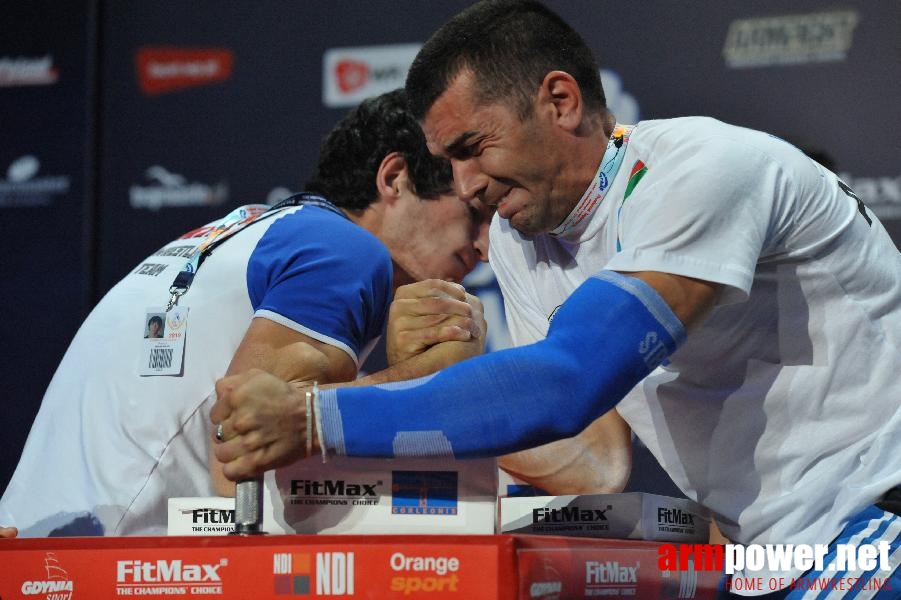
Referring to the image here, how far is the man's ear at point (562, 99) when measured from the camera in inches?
62.1

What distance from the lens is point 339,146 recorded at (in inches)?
89.8

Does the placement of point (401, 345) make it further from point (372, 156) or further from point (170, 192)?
point (170, 192)

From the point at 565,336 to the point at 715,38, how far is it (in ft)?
6.68

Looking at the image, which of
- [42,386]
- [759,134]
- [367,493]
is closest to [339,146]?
[759,134]

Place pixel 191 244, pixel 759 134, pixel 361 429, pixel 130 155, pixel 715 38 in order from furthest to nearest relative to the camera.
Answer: pixel 130 155 → pixel 715 38 → pixel 191 244 → pixel 759 134 → pixel 361 429

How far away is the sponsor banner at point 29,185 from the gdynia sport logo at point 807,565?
2797 millimetres

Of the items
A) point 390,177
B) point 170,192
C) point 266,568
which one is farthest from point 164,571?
point 170,192

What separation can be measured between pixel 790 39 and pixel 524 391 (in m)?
2.11

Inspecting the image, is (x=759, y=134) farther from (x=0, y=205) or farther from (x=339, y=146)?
(x=0, y=205)

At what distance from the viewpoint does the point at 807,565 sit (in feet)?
4.65

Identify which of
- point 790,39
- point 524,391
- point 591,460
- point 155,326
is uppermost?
point 790,39

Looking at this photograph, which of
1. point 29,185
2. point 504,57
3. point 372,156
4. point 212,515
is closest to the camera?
point 212,515

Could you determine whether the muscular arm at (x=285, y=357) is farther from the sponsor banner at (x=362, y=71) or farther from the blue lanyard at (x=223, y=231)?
the sponsor banner at (x=362, y=71)

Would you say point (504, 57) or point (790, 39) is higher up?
point (790, 39)
